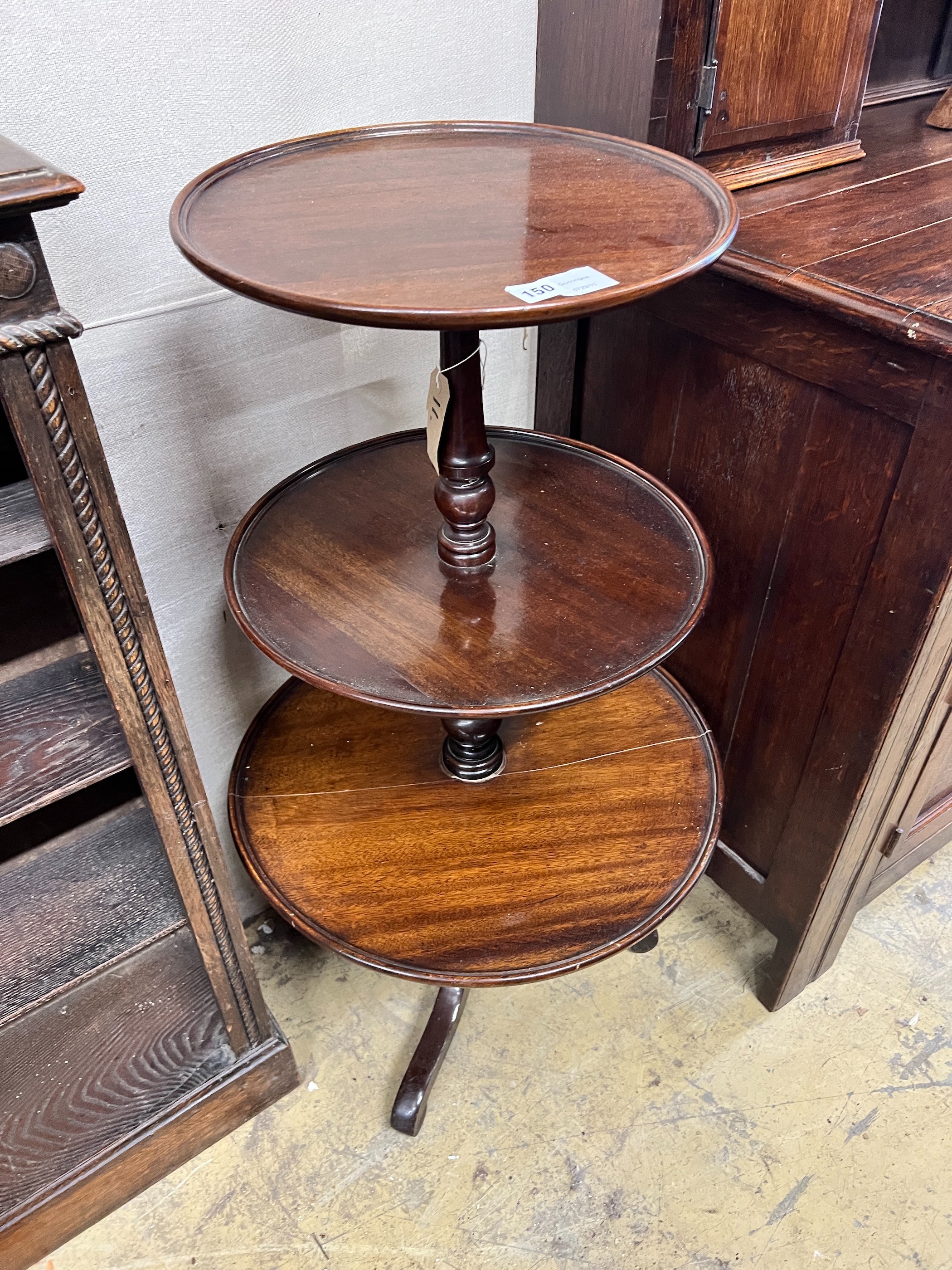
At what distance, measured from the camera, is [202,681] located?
1305 mm

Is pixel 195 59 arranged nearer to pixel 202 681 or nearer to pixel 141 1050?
pixel 202 681

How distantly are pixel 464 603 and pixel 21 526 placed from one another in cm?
43

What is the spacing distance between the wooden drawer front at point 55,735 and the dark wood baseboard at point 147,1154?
1.89ft

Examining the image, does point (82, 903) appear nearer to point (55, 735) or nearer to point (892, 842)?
point (55, 735)

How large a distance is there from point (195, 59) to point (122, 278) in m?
0.22

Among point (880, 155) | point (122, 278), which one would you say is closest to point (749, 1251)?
point (122, 278)

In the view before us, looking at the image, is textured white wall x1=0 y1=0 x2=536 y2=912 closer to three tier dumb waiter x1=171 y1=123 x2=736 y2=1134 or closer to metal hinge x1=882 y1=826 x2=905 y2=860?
three tier dumb waiter x1=171 y1=123 x2=736 y2=1134

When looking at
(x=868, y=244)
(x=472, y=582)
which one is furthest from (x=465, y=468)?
(x=868, y=244)

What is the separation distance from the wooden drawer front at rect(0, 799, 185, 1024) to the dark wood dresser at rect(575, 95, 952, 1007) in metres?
0.79

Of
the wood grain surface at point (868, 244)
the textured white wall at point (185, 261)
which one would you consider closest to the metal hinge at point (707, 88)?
the wood grain surface at point (868, 244)

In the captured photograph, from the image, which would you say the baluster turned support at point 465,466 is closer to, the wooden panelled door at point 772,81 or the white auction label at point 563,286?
the white auction label at point 563,286

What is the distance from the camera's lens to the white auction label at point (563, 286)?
2.25ft

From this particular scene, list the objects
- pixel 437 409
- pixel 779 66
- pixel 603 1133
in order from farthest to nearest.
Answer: pixel 603 1133 → pixel 779 66 → pixel 437 409

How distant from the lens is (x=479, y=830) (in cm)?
116
